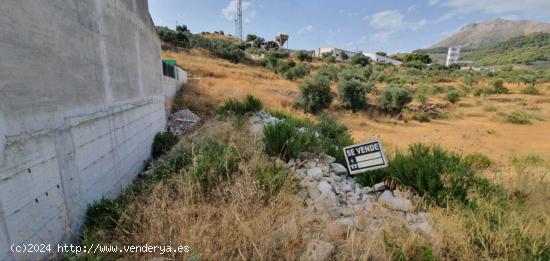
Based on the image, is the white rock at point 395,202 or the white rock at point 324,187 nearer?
the white rock at point 395,202

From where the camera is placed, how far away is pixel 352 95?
1545 centimetres

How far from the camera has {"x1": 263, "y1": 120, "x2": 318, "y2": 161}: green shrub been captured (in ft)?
13.6

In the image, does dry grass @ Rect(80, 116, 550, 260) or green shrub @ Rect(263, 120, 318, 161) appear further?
green shrub @ Rect(263, 120, 318, 161)

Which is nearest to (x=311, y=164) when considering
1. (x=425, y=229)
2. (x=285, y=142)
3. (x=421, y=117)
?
(x=285, y=142)

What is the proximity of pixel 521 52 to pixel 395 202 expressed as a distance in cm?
9492

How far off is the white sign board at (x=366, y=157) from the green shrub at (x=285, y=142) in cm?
107

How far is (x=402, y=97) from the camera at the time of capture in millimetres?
15602

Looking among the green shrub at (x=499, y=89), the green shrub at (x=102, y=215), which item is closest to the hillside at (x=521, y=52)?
the green shrub at (x=499, y=89)

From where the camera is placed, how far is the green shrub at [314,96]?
14031 mm

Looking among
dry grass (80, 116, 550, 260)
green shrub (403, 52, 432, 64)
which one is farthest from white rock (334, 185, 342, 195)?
green shrub (403, 52, 432, 64)

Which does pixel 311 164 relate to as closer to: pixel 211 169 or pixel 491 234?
pixel 211 169

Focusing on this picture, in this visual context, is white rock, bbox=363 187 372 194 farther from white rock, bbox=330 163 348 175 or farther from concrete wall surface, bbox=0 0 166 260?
concrete wall surface, bbox=0 0 166 260

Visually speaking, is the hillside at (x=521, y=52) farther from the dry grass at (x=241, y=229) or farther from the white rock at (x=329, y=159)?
the dry grass at (x=241, y=229)

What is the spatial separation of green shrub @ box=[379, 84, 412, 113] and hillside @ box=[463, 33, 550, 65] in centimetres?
6214
